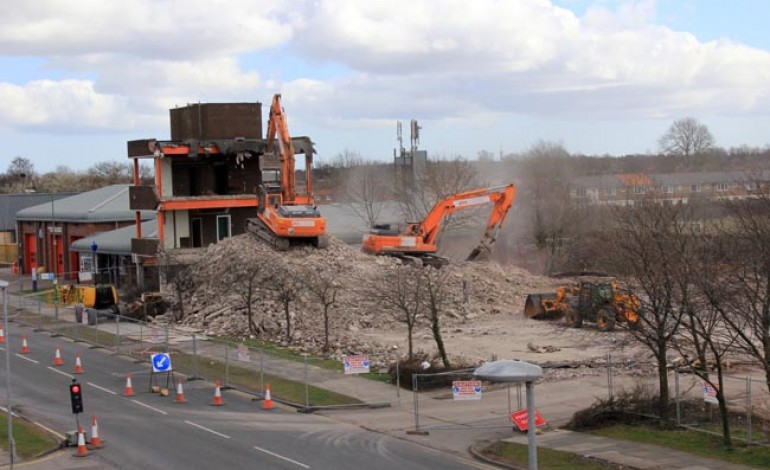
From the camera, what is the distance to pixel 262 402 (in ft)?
107

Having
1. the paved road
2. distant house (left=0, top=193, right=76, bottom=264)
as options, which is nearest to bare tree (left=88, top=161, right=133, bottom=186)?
distant house (left=0, top=193, right=76, bottom=264)

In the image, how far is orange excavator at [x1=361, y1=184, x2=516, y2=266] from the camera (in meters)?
55.8

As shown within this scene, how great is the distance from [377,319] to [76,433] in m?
22.5

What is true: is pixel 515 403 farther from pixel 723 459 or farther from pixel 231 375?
pixel 231 375

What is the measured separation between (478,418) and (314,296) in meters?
19.7

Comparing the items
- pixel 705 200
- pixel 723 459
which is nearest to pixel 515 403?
pixel 723 459

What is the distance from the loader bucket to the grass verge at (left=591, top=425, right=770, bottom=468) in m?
23.2

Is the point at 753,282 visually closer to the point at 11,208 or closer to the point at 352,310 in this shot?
the point at 352,310

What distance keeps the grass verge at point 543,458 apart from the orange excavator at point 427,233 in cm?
3051

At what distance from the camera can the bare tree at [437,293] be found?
35.0m

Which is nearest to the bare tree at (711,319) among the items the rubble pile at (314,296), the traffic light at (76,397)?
the traffic light at (76,397)

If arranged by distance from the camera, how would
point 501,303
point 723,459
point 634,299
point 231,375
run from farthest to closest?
point 501,303 → point 231,375 → point 634,299 → point 723,459

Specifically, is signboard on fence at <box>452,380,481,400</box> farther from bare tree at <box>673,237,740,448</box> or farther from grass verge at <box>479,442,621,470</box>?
bare tree at <box>673,237,740,448</box>

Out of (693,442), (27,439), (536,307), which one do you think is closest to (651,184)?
(536,307)
